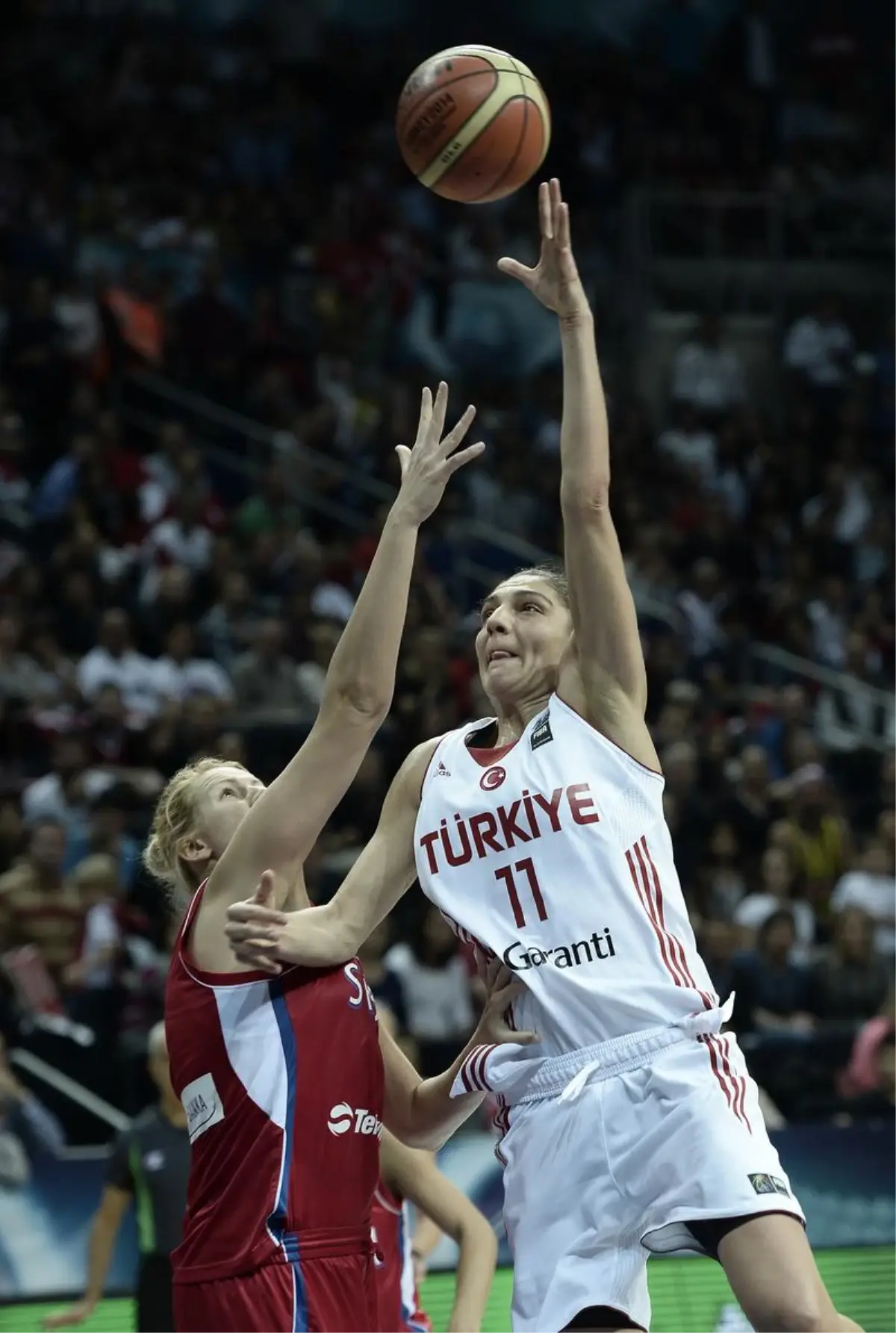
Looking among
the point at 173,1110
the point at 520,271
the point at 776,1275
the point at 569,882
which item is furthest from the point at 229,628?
the point at 776,1275

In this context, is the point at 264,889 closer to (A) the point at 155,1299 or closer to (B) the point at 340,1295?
(B) the point at 340,1295

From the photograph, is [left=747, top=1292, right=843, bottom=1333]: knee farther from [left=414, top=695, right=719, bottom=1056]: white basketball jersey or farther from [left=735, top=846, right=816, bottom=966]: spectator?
[left=735, top=846, right=816, bottom=966]: spectator

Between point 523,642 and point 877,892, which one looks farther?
point 877,892

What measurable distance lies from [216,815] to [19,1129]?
15.8 feet

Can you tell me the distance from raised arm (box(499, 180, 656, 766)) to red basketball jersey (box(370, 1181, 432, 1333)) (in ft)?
4.46

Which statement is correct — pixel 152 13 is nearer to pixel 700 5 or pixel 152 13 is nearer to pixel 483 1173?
pixel 700 5

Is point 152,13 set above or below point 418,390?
above

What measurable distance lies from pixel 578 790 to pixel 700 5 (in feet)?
62.2

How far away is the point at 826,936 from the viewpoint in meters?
12.1

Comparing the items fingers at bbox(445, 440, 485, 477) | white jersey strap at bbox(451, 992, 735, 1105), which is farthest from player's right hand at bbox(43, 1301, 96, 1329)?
fingers at bbox(445, 440, 485, 477)

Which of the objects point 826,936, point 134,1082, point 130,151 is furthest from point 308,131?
point 134,1082

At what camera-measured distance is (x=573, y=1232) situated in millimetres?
4340

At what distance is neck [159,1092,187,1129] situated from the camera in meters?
7.86

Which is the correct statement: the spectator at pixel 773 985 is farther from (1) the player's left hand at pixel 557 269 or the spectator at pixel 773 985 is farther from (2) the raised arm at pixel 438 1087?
(1) the player's left hand at pixel 557 269
